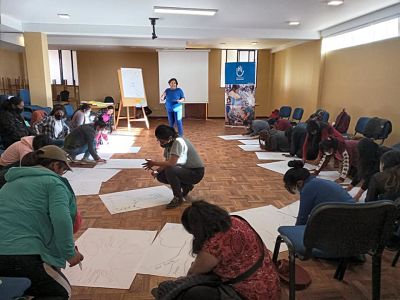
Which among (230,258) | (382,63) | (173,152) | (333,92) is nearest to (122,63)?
(333,92)

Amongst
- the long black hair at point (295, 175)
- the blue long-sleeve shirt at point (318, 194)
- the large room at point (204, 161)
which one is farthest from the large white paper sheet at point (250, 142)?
the blue long-sleeve shirt at point (318, 194)

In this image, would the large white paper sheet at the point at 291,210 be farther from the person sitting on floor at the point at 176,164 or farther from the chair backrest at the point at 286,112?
the chair backrest at the point at 286,112

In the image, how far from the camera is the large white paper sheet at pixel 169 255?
2178mm

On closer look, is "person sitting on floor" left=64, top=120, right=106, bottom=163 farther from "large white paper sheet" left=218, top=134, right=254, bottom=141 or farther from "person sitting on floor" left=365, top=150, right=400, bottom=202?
"person sitting on floor" left=365, top=150, right=400, bottom=202

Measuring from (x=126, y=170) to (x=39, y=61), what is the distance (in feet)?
12.9

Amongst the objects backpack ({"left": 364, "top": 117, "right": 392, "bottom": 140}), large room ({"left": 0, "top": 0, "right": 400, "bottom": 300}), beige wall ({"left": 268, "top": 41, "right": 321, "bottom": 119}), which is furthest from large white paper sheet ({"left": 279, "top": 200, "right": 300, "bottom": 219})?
beige wall ({"left": 268, "top": 41, "right": 321, "bottom": 119})

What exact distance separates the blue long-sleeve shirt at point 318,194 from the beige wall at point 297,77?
6552 mm

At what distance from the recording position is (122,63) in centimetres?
1173

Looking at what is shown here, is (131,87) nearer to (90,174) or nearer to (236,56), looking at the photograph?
(236,56)

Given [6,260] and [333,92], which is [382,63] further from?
[6,260]

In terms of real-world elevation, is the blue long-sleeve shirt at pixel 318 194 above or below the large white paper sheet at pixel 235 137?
above

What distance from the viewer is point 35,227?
55.7 inches

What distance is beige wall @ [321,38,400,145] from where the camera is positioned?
542 centimetres

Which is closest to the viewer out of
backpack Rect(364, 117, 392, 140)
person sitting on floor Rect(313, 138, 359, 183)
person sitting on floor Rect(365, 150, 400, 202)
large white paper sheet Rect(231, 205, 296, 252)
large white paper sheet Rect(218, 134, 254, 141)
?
person sitting on floor Rect(365, 150, 400, 202)
